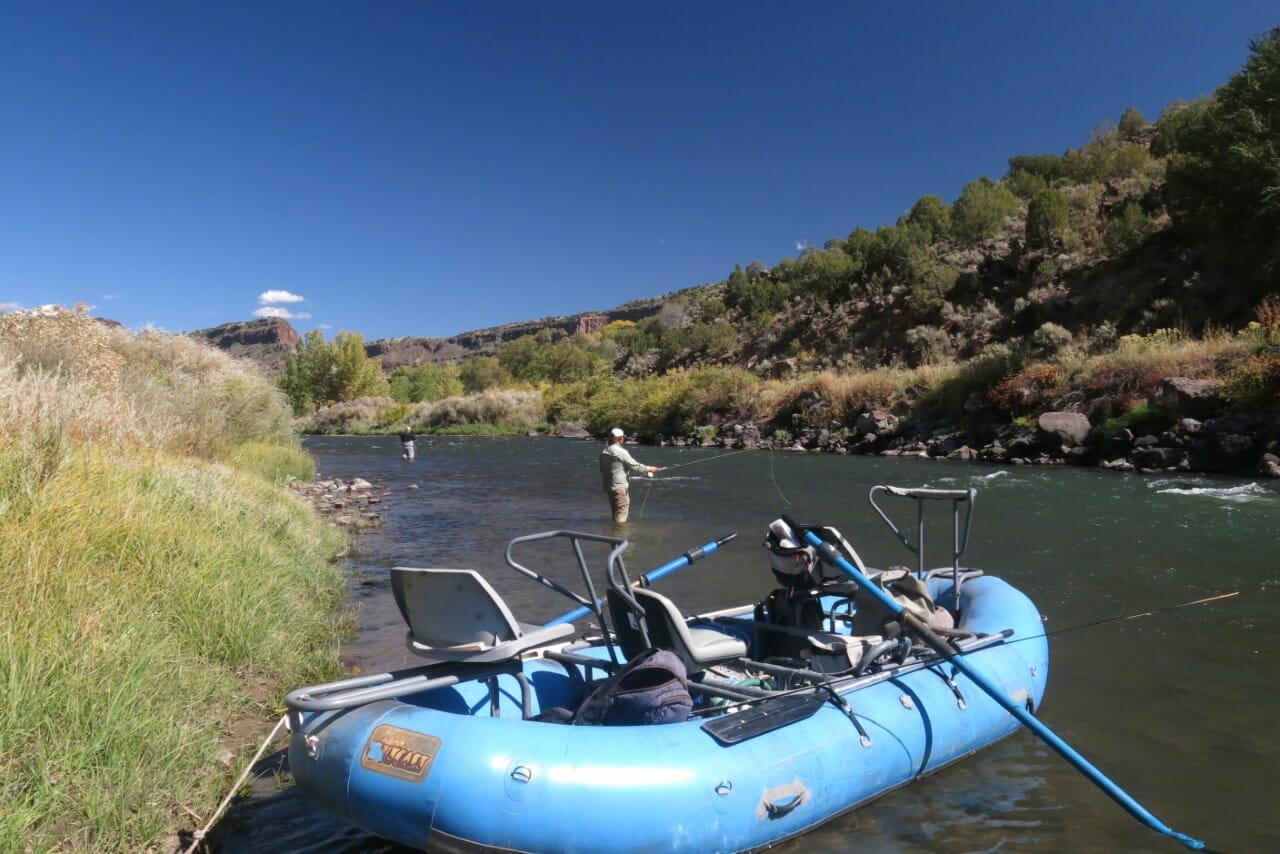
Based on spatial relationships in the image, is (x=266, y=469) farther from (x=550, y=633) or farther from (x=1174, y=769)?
(x=1174, y=769)

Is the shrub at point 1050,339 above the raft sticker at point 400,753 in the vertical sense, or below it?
above

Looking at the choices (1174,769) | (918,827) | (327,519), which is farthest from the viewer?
(327,519)

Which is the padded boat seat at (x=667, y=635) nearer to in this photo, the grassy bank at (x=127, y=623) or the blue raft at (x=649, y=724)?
the blue raft at (x=649, y=724)

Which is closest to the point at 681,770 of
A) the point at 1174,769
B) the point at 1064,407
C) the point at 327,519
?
the point at 1174,769

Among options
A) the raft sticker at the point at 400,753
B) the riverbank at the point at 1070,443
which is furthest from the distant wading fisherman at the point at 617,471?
the riverbank at the point at 1070,443

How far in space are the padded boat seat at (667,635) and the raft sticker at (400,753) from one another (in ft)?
4.47

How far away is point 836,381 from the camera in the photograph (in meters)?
32.1

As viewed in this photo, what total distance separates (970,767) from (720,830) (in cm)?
205

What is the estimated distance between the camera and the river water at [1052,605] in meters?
4.29

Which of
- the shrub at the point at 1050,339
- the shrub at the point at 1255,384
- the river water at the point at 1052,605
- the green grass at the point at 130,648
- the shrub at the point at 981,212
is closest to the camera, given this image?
the green grass at the point at 130,648

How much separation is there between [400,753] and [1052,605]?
7066 mm

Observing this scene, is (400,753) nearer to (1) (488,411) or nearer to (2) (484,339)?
(1) (488,411)

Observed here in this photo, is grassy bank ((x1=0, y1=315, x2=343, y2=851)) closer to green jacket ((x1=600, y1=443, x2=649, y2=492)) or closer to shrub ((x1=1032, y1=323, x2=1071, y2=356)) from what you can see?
green jacket ((x1=600, y1=443, x2=649, y2=492))

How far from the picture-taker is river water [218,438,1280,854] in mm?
4289
